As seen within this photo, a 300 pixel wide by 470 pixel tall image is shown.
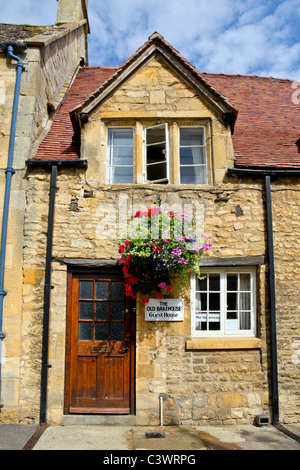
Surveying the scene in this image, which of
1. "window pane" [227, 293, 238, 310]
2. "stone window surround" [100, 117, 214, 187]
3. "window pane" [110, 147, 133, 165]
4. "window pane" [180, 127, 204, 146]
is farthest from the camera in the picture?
"window pane" [180, 127, 204, 146]

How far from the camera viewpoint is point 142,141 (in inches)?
279

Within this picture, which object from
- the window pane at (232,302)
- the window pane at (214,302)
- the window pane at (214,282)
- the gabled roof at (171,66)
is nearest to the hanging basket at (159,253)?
the window pane at (214,282)

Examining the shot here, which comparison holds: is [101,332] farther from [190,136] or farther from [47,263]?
[190,136]

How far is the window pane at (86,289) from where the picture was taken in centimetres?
658

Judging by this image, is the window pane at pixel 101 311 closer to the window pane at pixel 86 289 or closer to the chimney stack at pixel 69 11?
the window pane at pixel 86 289

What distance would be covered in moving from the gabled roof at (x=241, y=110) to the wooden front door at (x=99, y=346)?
102 inches

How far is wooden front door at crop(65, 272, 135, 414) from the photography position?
20.7ft

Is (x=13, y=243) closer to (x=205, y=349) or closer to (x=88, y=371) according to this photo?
(x=88, y=371)

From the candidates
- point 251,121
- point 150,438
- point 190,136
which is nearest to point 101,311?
point 150,438

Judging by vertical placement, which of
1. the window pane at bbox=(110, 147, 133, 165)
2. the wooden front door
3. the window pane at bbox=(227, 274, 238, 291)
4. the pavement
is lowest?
the pavement

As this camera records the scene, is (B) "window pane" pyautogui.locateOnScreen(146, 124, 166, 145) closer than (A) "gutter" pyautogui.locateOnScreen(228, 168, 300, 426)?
No

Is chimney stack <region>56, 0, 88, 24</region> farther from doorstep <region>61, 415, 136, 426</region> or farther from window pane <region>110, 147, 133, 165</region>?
doorstep <region>61, 415, 136, 426</region>

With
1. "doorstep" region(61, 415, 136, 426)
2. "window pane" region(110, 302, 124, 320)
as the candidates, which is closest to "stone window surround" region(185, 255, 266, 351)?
"window pane" region(110, 302, 124, 320)

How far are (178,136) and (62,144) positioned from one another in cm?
238
